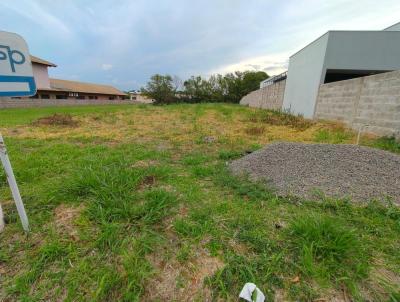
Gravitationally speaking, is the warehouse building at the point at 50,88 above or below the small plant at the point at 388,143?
above

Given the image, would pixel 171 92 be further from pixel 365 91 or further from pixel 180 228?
pixel 180 228

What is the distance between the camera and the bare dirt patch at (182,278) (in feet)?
3.86

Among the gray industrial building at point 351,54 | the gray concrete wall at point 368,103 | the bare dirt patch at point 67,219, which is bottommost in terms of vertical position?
the bare dirt patch at point 67,219

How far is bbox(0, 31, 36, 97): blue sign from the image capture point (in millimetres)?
1247

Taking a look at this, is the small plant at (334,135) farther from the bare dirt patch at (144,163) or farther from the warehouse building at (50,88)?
the warehouse building at (50,88)

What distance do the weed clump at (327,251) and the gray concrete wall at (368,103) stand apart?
4.41m

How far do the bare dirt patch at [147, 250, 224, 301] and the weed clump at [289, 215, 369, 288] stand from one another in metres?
0.61

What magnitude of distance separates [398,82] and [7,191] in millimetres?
7333

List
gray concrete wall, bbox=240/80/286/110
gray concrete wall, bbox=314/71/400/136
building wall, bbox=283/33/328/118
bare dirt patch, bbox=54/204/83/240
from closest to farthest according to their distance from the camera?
bare dirt patch, bbox=54/204/83/240
gray concrete wall, bbox=314/71/400/136
building wall, bbox=283/33/328/118
gray concrete wall, bbox=240/80/286/110

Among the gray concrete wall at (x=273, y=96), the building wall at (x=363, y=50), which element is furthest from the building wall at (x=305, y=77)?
the gray concrete wall at (x=273, y=96)

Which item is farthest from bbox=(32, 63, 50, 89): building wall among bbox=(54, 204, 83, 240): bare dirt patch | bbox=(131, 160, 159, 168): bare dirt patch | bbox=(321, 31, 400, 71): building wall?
bbox=(321, 31, 400, 71): building wall

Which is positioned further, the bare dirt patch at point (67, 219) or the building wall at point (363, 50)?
the building wall at point (363, 50)

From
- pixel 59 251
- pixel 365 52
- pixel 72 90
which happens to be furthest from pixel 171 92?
pixel 59 251

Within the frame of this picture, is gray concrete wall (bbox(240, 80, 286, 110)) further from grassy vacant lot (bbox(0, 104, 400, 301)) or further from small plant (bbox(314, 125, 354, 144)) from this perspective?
grassy vacant lot (bbox(0, 104, 400, 301))
